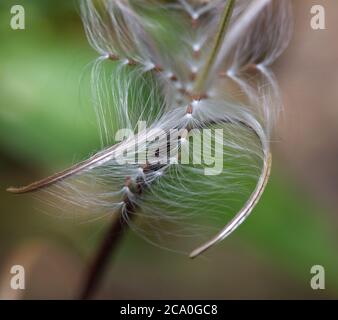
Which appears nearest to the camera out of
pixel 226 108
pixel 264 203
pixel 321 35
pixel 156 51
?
pixel 226 108

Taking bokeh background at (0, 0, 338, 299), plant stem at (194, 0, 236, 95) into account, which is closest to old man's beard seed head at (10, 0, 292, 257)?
plant stem at (194, 0, 236, 95)

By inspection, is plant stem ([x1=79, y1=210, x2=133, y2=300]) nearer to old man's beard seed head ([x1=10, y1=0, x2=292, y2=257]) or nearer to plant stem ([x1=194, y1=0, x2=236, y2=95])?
old man's beard seed head ([x1=10, y1=0, x2=292, y2=257])

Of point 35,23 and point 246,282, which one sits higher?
point 35,23

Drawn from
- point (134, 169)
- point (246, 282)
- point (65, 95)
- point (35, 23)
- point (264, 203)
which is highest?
point (35, 23)

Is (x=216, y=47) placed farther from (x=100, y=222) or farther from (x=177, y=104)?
(x=100, y=222)

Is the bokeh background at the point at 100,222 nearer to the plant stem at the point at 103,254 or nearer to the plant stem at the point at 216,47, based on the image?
the plant stem at the point at 103,254

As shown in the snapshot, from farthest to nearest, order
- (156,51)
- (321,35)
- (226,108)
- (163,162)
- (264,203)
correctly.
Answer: (321,35) → (264,203) → (156,51) → (226,108) → (163,162)
